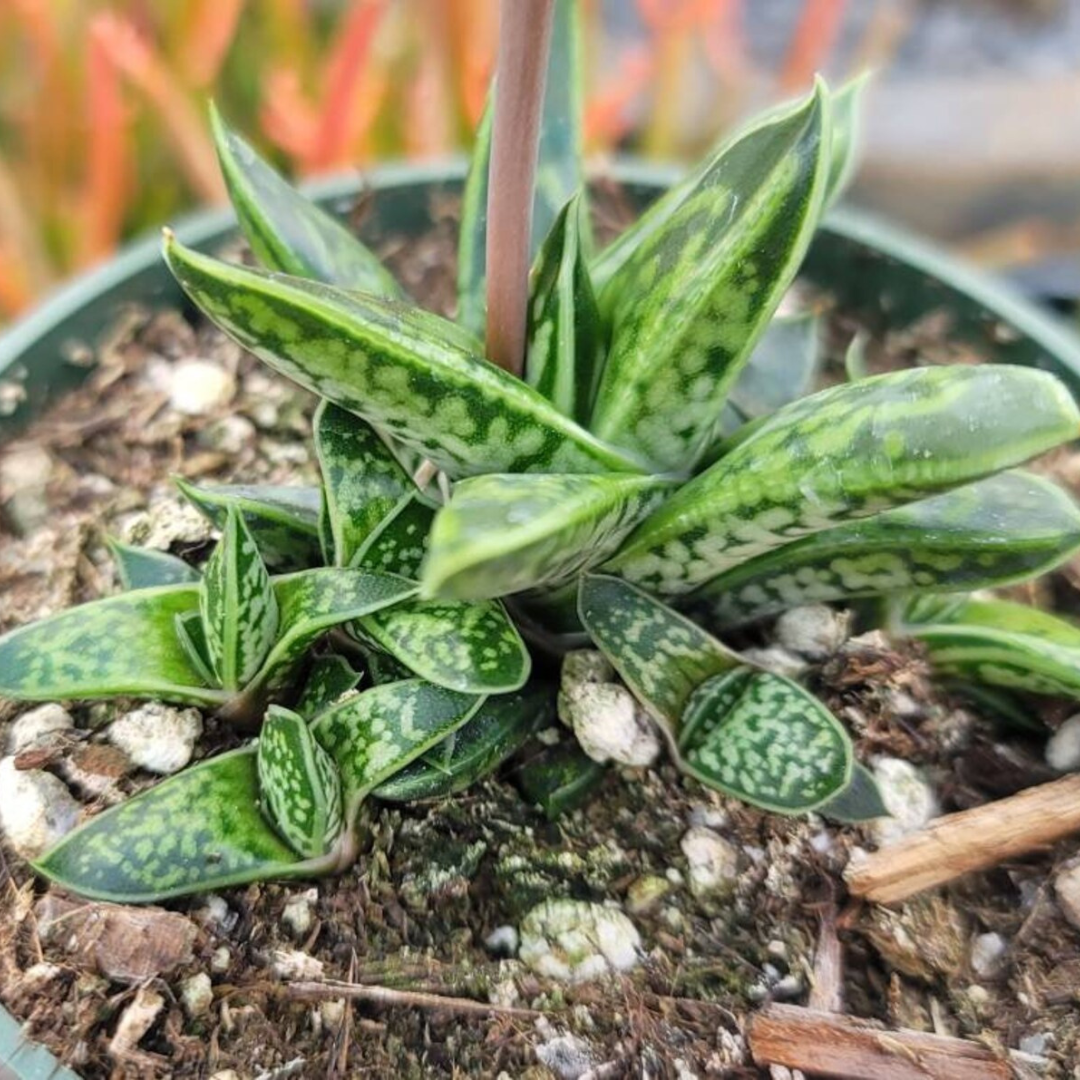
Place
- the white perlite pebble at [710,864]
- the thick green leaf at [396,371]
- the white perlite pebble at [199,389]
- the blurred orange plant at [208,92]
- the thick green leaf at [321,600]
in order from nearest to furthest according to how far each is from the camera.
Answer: the thick green leaf at [396,371] → the thick green leaf at [321,600] → the white perlite pebble at [710,864] → the white perlite pebble at [199,389] → the blurred orange plant at [208,92]

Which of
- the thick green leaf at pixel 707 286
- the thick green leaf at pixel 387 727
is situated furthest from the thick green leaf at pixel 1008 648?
the thick green leaf at pixel 387 727

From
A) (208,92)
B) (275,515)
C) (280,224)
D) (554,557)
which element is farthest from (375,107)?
(554,557)

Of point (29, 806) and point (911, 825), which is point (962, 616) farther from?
point (29, 806)

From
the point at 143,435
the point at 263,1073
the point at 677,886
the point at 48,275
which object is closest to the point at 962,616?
the point at 677,886

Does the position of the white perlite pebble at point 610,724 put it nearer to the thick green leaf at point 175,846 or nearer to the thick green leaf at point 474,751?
the thick green leaf at point 474,751

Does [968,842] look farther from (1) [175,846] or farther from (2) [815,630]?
(1) [175,846]
